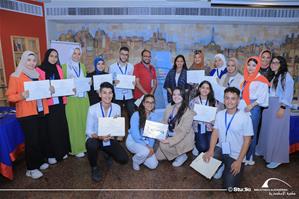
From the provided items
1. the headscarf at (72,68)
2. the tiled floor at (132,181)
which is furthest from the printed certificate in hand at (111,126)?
the headscarf at (72,68)

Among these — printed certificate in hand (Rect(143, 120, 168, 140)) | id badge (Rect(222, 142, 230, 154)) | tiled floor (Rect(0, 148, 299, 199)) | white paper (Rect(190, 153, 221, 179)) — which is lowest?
tiled floor (Rect(0, 148, 299, 199))

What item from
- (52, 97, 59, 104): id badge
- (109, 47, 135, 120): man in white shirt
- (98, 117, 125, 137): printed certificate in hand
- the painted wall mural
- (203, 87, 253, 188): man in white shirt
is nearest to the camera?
(203, 87, 253, 188): man in white shirt

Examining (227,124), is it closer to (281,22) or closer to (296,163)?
(296,163)

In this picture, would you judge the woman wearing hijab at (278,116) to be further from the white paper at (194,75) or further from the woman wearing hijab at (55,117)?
the woman wearing hijab at (55,117)

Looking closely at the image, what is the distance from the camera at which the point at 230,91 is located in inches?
103

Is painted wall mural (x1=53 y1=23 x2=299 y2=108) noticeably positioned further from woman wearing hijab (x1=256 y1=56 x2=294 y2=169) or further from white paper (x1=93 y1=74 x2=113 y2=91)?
woman wearing hijab (x1=256 y1=56 x2=294 y2=169)

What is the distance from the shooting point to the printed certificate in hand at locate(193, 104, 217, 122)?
123 inches

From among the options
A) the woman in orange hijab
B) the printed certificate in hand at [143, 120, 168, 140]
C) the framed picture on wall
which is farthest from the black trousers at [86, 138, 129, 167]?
the framed picture on wall

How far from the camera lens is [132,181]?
9.34 ft

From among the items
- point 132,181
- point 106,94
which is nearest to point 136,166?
point 132,181

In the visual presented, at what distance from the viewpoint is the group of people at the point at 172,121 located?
2662 millimetres

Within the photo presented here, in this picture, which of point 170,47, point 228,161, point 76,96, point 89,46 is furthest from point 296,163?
point 89,46

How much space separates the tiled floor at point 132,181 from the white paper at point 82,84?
112cm

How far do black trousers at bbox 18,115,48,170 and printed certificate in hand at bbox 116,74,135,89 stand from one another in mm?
1307
